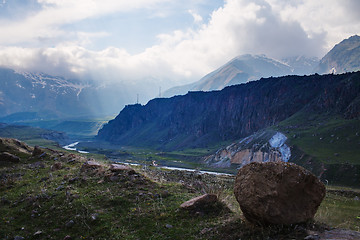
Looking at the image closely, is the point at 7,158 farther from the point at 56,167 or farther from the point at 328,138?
the point at 328,138

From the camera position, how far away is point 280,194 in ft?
28.2

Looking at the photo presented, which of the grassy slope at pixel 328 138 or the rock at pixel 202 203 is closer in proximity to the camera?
the rock at pixel 202 203

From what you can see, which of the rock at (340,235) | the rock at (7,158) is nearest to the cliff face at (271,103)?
the rock at (340,235)

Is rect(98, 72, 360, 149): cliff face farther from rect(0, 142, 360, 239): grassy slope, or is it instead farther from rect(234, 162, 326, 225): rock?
rect(234, 162, 326, 225): rock

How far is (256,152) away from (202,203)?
311ft

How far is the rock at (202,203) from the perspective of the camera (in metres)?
11.2

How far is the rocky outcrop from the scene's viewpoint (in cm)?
9322

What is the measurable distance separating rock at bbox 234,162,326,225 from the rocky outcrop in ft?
277

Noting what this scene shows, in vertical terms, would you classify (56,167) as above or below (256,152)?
above

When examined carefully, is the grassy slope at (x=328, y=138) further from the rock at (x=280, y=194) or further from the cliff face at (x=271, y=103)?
the rock at (x=280, y=194)

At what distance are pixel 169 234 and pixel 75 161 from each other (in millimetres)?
17710

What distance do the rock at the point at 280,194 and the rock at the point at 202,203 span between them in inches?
90.2

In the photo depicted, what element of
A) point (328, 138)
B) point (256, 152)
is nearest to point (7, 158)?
point (328, 138)

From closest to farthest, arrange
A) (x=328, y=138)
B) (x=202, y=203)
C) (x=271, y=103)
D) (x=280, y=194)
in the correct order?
(x=280, y=194) < (x=202, y=203) < (x=328, y=138) < (x=271, y=103)
